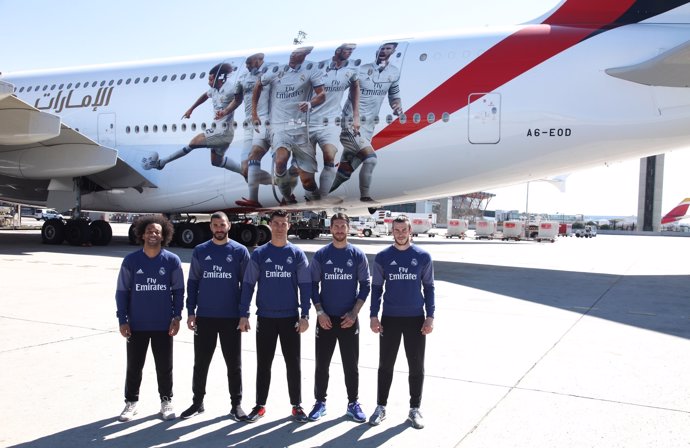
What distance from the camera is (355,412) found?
4.15m

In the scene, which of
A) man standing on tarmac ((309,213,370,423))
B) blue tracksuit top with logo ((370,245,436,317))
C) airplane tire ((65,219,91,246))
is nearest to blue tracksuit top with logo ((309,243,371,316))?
man standing on tarmac ((309,213,370,423))

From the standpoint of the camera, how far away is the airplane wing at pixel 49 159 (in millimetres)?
14695

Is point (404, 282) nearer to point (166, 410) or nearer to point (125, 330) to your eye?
point (166, 410)

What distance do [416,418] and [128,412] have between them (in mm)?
1996

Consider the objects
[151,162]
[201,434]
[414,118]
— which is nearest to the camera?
[201,434]

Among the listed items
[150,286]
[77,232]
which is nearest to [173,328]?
[150,286]

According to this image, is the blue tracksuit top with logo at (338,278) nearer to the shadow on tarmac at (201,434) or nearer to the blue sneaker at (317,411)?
Result: the blue sneaker at (317,411)

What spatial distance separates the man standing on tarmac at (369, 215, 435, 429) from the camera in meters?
4.25

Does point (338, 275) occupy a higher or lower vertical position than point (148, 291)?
higher

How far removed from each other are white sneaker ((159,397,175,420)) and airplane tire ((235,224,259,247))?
16168mm

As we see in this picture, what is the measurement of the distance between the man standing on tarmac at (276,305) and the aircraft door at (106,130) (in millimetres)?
15787

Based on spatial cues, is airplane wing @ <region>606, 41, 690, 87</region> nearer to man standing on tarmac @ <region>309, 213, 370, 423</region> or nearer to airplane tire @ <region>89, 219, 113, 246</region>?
man standing on tarmac @ <region>309, 213, 370, 423</region>

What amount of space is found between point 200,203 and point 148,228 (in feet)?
43.5

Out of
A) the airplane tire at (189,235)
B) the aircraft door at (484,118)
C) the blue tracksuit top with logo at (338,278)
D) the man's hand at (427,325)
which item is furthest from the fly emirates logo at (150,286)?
the airplane tire at (189,235)
